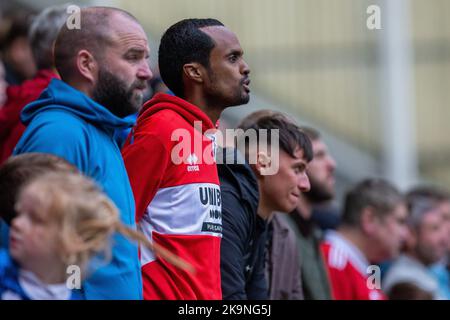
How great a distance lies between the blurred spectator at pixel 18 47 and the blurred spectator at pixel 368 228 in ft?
7.45

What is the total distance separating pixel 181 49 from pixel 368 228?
10.6 feet

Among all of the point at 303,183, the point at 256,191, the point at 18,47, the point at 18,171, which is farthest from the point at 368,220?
the point at 18,171

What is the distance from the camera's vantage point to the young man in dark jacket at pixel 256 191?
17.7 feet

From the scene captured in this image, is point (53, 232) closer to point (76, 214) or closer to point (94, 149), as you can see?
point (76, 214)

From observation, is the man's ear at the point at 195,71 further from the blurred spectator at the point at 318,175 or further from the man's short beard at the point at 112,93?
the blurred spectator at the point at 318,175

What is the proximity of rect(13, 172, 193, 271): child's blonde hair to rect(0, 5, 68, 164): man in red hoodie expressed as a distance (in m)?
2.52

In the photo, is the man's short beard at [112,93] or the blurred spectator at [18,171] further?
the man's short beard at [112,93]

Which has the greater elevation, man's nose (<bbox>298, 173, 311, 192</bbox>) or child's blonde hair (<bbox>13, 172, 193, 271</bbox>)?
child's blonde hair (<bbox>13, 172, 193, 271</bbox>)

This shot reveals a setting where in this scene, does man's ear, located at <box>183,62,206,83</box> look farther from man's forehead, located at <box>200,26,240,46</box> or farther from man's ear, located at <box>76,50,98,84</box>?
man's ear, located at <box>76,50,98,84</box>

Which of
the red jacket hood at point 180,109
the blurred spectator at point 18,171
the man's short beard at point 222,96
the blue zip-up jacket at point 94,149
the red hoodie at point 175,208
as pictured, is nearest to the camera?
the blurred spectator at point 18,171

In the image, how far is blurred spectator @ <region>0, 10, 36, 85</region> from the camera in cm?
743

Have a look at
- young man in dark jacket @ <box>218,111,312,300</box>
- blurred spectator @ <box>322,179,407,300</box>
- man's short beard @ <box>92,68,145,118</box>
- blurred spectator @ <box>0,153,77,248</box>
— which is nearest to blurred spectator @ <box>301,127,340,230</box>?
blurred spectator @ <box>322,179,407,300</box>

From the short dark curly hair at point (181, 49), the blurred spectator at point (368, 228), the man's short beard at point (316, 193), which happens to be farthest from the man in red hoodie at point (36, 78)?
the blurred spectator at point (368, 228)

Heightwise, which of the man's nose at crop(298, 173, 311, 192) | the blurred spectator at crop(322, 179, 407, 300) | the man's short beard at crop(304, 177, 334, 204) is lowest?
the blurred spectator at crop(322, 179, 407, 300)
